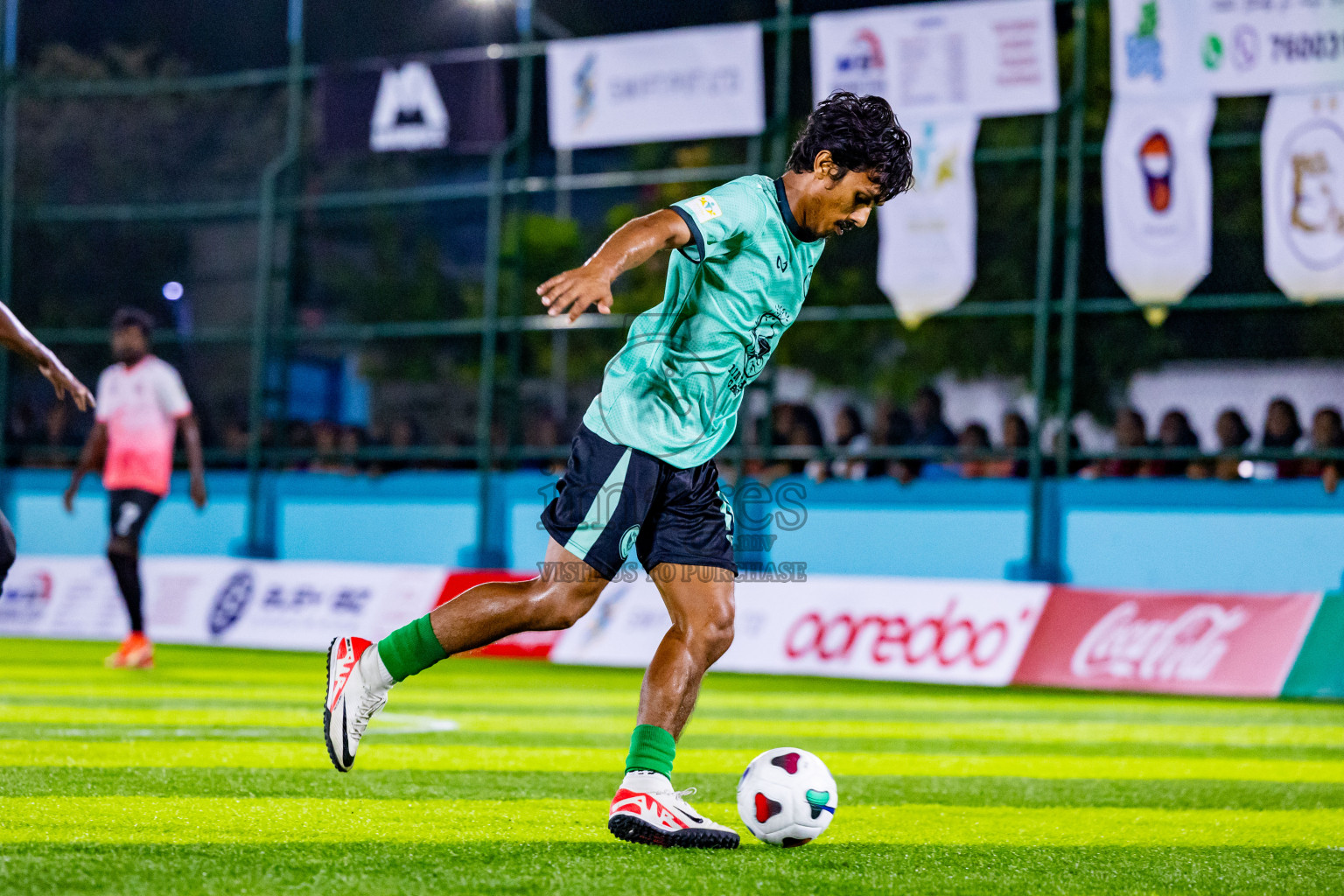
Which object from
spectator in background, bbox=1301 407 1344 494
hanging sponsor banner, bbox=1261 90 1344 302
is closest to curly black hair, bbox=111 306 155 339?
hanging sponsor banner, bbox=1261 90 1344 302

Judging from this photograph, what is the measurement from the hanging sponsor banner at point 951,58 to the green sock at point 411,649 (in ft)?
35.4

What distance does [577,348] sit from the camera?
1008 inches

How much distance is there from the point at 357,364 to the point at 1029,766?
15.5m

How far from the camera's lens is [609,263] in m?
4.07

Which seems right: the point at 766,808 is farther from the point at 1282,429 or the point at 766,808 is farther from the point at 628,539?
the point at 1282,429

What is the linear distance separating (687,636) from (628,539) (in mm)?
350

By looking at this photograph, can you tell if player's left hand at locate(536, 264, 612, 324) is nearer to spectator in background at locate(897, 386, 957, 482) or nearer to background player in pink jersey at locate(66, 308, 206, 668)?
background player in pink jersey at locate(66, 308, 206, 668)

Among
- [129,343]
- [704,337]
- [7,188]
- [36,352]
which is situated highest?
[7,188]

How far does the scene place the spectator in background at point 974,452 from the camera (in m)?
14.7

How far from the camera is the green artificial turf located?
4094 mm

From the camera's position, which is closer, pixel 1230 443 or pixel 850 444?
pixel 1230 443

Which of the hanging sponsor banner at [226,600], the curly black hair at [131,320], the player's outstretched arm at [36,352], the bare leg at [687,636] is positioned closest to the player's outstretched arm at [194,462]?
the curly black hair at [131,320]

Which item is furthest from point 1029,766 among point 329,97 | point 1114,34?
point 329,97

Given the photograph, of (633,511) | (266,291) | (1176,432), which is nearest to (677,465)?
(633,511)
